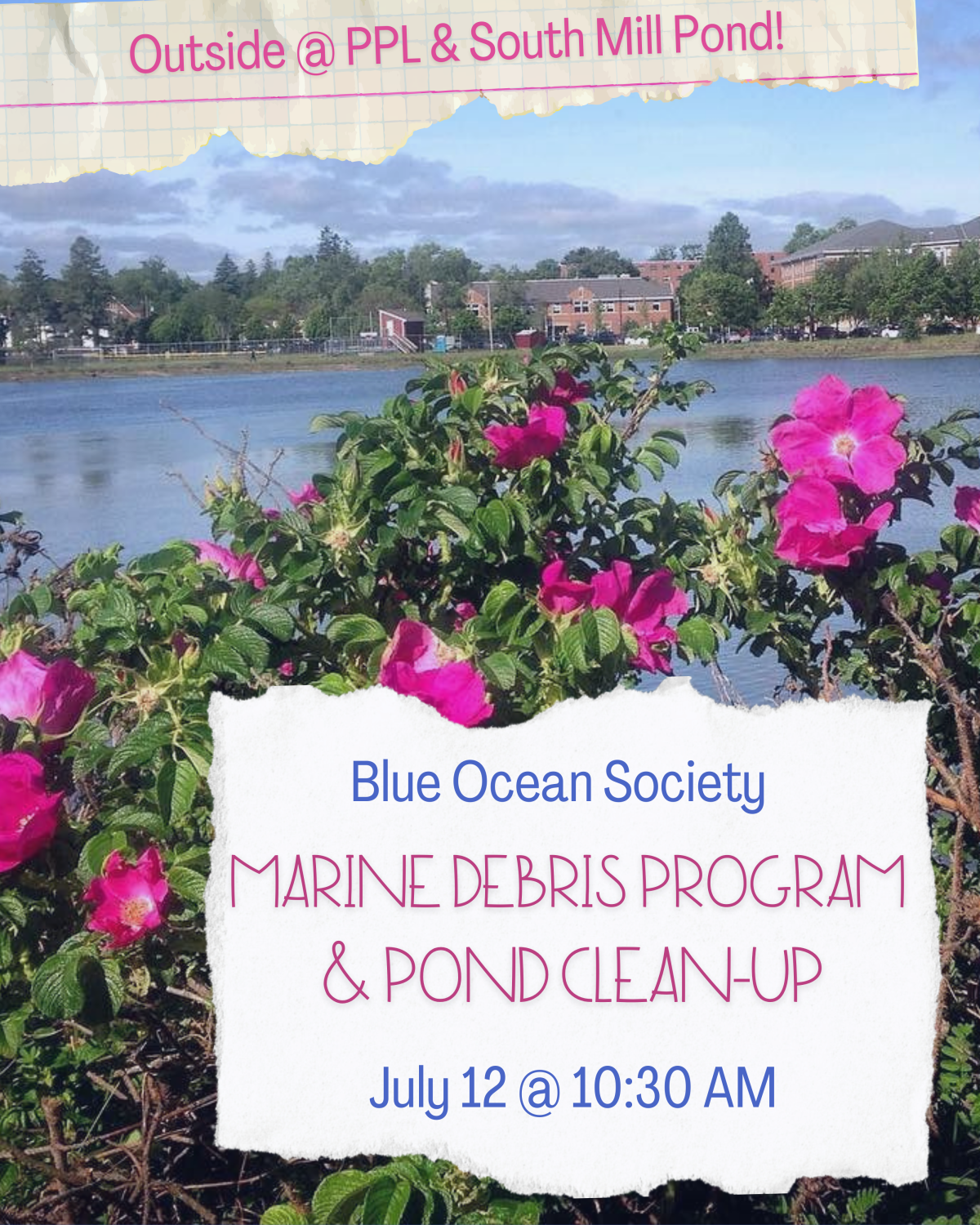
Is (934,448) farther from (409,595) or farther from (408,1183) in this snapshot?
(408,1183)

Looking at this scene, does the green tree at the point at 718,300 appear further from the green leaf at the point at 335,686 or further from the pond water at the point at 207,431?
the green leaf at the point at 335,686

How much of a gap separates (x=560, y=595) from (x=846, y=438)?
1.38 ft

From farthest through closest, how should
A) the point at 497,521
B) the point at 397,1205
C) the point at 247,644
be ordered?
the point at 497,521
the point at 247,644
the point at 397,1205

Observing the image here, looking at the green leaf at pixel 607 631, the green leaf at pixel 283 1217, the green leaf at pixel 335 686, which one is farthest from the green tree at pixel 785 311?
the green leaf at pixel 283 1217

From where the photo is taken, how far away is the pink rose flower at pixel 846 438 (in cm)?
157

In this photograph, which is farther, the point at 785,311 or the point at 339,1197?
the point at 785,311

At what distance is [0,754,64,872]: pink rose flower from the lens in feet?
4.02

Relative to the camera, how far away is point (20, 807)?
123 centimetres

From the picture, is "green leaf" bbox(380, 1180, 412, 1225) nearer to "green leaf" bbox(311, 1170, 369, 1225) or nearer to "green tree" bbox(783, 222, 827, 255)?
"green leaf" bbox(311, 1170, 369, 1225)

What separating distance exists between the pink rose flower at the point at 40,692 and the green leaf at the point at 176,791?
0.55 feet

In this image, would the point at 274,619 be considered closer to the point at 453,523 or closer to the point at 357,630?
the point at 357,630

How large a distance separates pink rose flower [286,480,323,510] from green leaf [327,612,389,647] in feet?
1.12

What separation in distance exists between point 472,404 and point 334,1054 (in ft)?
2.59

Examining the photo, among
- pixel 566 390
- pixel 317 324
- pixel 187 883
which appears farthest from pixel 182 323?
pixel 187 883
